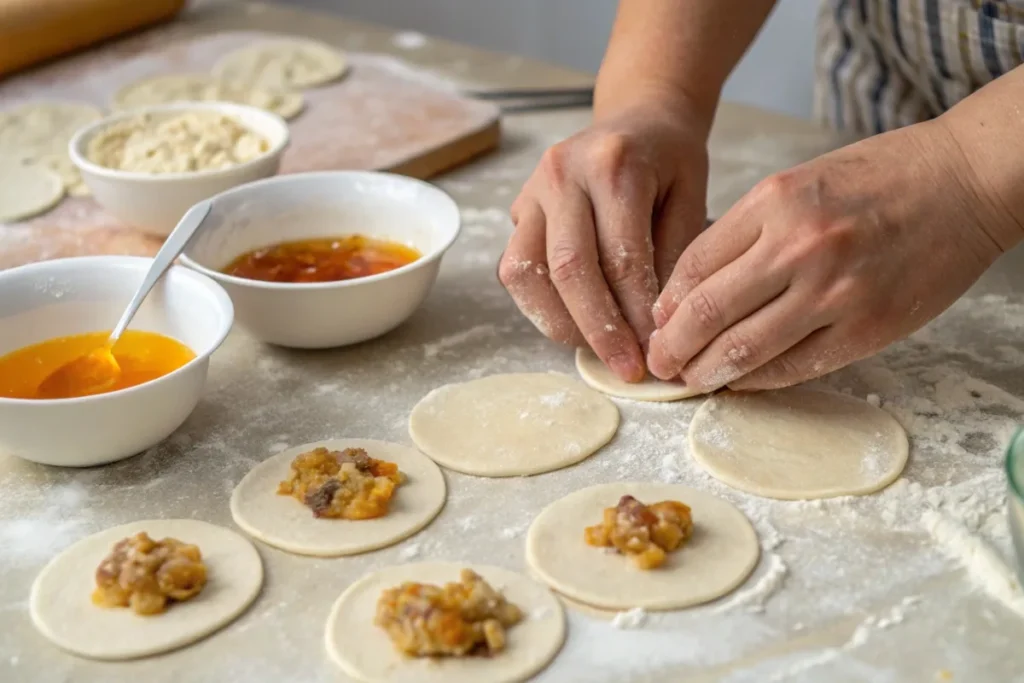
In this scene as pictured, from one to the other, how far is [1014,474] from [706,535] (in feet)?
1.21

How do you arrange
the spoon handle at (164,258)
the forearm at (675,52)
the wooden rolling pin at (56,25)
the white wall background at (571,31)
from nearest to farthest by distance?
the spoon handle at (164,258) < the forearm at (675,52) < the wooden rolling pin at (56,25) < the white wall background at (571,31)

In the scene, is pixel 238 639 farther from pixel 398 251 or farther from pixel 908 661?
pixel 398 251

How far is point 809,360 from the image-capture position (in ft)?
5.13

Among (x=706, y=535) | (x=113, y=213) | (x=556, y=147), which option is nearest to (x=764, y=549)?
(x=706, y=535)

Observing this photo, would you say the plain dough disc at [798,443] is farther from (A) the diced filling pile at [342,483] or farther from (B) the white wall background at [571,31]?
(B) the white wall background at [571,31]

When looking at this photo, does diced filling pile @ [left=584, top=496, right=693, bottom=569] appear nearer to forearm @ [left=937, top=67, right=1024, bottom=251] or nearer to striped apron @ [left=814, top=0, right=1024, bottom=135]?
forearm @ [left=937, top=67, right=1024, bottom=251]

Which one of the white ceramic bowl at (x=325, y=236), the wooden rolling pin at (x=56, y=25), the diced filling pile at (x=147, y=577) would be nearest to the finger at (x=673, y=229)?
the white ceramic bowl at (x=325, y=236)

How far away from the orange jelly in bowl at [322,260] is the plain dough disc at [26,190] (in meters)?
0.64

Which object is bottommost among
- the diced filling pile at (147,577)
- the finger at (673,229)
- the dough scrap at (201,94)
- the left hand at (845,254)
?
the dough scrap at (201,94)

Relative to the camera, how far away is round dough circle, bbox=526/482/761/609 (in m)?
1.31

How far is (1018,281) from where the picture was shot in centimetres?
203

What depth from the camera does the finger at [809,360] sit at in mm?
1531

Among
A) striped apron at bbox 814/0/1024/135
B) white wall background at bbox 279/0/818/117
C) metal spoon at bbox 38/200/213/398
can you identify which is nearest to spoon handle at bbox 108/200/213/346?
metal spoon at bbox 38/200/213/398

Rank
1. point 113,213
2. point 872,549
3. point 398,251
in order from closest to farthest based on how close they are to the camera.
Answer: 1. point 872,549
2. point 398,251
3. point 113,213
